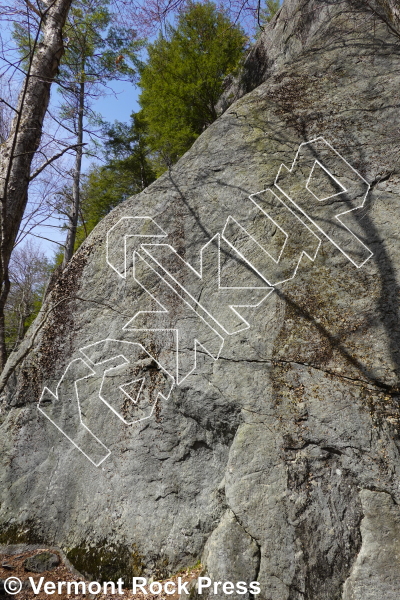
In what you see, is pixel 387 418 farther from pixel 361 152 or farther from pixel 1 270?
pixel 1 270

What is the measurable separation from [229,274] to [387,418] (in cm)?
196

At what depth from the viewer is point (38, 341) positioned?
4523 millimetres

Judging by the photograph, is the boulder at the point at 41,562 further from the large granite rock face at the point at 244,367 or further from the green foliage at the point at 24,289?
the green foliage at the point at 24,289

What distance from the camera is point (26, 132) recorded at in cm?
348

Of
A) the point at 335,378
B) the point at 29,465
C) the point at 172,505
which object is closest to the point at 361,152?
the point at 335,378

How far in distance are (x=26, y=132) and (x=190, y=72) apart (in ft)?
25.1

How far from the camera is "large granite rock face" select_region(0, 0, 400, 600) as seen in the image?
2.79 m

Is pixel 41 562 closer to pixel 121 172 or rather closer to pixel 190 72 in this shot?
pixel 190 72

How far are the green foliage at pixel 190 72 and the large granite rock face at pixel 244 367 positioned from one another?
5.05 metres

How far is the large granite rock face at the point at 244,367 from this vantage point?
9.15 ft
